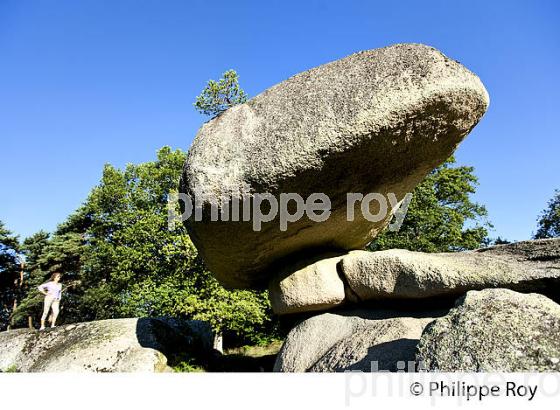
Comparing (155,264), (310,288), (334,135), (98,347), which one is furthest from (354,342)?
(155,264)

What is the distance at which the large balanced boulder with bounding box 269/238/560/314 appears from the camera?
191 inches

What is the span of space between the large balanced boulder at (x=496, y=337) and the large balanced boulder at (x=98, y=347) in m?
5.68

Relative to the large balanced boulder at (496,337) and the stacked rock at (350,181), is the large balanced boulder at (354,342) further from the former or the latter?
the large balanced boulder at (496,337)

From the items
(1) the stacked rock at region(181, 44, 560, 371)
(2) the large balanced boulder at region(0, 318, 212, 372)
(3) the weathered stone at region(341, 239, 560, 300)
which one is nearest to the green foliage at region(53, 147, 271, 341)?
(2) the large balanced boulder at region(0, 318, 212, 372)

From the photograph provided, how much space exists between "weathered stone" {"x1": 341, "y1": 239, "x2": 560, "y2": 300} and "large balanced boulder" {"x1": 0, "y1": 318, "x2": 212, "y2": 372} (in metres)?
4.21

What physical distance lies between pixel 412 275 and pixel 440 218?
54.0ft

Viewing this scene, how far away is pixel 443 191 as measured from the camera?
2244 centimetres

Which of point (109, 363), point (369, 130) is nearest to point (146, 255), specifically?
point (109, 363)

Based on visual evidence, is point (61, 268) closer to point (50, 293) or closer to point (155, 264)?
point (155, 264)

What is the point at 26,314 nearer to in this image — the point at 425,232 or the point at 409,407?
the point at 425,232

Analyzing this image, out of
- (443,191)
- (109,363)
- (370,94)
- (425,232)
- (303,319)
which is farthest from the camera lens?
(443,191)

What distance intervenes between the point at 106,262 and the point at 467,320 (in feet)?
68.4

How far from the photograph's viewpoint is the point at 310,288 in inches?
251

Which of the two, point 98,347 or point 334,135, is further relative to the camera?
point 98,347
